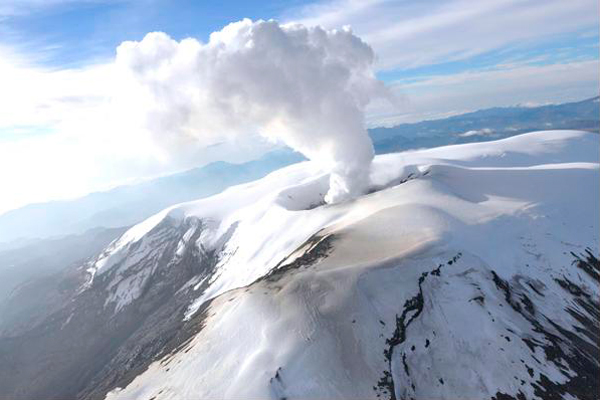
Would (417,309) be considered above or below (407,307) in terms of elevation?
below

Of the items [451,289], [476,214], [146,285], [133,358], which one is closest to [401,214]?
[476,214]

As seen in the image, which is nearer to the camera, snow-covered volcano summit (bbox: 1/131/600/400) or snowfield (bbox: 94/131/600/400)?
snowfield (bbox: 94/131/600/400)

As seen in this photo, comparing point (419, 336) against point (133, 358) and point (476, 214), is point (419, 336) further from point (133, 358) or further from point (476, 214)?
point (133, 358)

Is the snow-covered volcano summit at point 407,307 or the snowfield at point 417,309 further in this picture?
the snow-covered volcano summit at point 407,307
